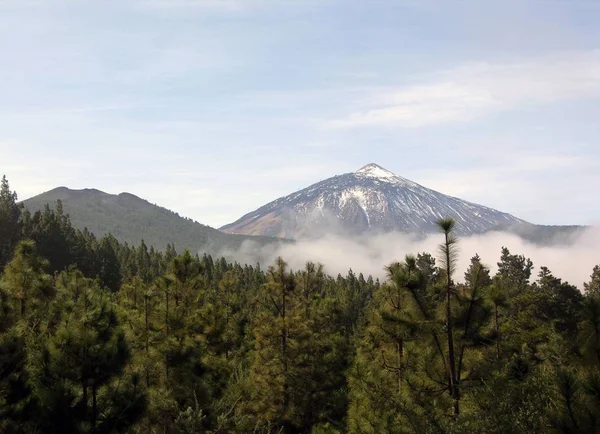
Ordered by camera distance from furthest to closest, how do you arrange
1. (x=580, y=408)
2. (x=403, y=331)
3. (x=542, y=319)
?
(x=542, y=319), (x=403, y=331), (x=580, y=408)

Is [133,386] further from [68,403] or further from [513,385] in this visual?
[513,385]

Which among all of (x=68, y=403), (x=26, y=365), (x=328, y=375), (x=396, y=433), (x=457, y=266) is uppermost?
(x=457, y=266)

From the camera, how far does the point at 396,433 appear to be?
1667cm

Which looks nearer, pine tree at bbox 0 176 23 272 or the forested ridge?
the forested ridge

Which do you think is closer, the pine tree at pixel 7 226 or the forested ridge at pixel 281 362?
the forested ridge at pixel 281 362

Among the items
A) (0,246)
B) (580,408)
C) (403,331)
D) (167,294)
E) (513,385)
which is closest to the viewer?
(580,408)

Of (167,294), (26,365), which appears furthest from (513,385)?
(167,294)

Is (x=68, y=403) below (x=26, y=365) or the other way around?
below

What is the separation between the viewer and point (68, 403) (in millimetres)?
14180

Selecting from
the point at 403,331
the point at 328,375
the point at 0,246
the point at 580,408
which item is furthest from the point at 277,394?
the point at 0,246

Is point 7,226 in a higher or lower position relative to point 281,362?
higher

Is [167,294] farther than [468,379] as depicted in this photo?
Yes

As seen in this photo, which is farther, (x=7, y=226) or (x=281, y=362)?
(x=7, y=226)

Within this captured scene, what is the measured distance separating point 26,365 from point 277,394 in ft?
61.1
